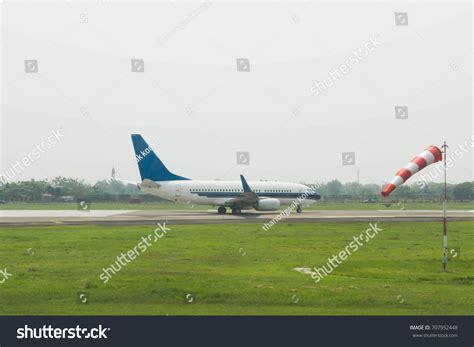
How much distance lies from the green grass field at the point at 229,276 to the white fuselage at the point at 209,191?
92.7ft

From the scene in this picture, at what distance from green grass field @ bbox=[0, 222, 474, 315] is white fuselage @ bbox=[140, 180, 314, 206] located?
28246 millimetres

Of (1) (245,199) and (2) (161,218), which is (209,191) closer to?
(1) (245,199)

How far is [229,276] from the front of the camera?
70.8 feet

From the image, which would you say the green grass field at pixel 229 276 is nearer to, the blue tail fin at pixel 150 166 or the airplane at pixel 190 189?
the airplane at pixel 190 189

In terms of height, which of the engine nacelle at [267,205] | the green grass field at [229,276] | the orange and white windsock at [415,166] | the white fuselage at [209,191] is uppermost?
the orange and white windsock at [415,166]

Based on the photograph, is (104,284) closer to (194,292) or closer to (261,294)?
(194,292)

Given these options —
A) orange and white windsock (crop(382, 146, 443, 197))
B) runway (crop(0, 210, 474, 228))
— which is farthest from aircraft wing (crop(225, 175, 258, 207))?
orange and white windsock (crop(382, 146, 443, 197))

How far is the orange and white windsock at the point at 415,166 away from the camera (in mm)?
21156

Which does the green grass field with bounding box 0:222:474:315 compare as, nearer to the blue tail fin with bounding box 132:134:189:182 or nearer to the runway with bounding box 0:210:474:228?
the runway with bounding box 0:210:474:228

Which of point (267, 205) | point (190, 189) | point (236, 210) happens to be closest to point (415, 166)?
point (267, 205)

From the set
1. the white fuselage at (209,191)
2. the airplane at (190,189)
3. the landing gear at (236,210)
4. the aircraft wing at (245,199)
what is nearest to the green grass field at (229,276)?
the aircraft wing at (245,199)

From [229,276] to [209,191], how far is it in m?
44.7
